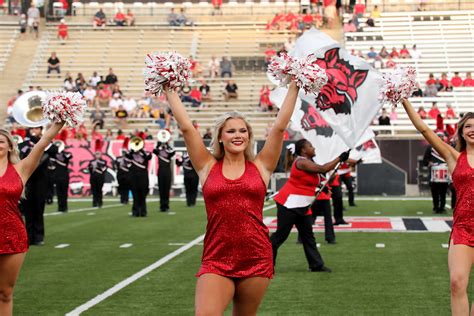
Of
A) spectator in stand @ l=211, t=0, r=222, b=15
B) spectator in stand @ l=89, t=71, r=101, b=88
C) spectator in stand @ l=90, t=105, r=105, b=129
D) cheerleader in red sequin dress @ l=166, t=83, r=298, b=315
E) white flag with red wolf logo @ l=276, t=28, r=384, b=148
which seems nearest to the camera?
cheerleader in red sequin dress @ l=166, t=83, r=298, b=315

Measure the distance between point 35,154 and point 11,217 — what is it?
17.6 inches

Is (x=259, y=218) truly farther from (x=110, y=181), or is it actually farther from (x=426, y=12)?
(x=426, y=12)

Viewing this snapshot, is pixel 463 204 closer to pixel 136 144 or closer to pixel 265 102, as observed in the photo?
pixel 136 144

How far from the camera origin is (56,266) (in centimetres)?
1191

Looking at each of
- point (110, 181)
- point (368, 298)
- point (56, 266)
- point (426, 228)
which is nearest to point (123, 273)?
point (56, 266)

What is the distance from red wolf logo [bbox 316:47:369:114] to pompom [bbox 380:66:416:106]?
16.7 ft

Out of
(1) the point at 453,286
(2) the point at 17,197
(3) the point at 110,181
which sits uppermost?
(2) the point at 17,197

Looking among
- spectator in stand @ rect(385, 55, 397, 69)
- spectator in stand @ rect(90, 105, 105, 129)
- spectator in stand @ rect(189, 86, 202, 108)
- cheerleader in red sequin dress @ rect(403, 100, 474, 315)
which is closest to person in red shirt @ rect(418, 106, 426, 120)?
spectator in stand @ rect(385, 55, 397, 69)

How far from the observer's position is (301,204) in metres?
11.0

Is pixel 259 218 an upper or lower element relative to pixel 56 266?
upper

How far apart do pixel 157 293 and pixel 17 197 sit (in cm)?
287

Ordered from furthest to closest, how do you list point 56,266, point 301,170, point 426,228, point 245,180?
point 426,228 → point 56,266 → point 301,170 → point 245,180

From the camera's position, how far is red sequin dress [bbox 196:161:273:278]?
5.65 meters

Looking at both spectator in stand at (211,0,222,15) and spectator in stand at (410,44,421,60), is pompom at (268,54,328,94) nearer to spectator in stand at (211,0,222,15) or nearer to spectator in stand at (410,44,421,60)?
spectator in stand at (410,44,421,60)
